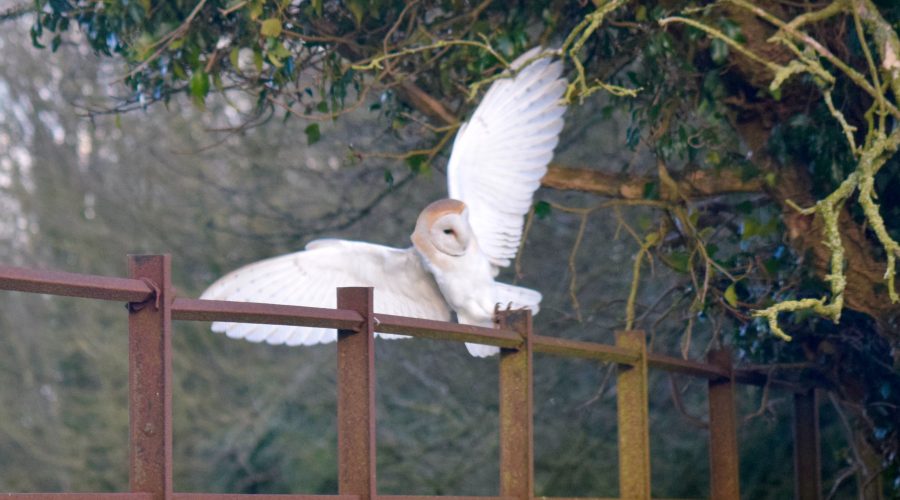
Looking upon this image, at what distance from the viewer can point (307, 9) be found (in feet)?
13.1

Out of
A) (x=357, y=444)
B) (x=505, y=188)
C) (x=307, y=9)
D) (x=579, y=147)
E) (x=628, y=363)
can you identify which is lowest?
(x=357, y=444)

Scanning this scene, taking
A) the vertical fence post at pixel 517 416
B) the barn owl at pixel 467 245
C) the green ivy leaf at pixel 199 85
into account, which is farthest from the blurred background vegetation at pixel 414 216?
the vertical fence post at pixel 517 416

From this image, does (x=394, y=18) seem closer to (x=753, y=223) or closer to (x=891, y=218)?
(x=753, y=223)

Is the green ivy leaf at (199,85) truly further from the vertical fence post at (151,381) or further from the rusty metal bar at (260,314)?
the vertical fence post at (151,381)

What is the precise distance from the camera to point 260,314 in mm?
2039

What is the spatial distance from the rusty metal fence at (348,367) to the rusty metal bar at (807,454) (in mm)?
877

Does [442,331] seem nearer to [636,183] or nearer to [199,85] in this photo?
[199,85]

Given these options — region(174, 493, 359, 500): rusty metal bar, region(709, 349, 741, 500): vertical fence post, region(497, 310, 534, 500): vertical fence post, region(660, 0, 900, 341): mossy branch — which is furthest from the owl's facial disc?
region(174, 493, 359, 500): rusty metal bar

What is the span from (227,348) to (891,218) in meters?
7.01

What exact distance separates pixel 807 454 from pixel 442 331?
82.7 inches

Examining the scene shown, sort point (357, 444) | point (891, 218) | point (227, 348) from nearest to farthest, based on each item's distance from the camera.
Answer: point (357, 444) < point (891, 218) < point (227, 348)

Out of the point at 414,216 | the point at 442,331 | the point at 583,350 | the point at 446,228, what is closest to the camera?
the point at 442,331

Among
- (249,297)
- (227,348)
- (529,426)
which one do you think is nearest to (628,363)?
(529,426)

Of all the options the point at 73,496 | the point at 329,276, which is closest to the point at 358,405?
the point at 73,496
